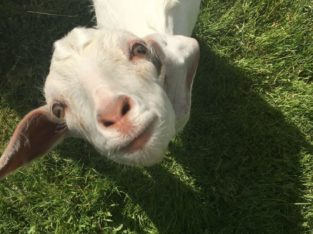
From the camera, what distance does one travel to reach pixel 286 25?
22.1 feet

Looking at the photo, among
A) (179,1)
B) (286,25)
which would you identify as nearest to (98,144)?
(179,1)

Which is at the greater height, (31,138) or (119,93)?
(119,93)

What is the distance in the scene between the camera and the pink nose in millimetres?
3441

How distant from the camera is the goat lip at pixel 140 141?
3533mm

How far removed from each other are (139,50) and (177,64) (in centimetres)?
34

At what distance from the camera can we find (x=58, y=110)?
13.9 ft

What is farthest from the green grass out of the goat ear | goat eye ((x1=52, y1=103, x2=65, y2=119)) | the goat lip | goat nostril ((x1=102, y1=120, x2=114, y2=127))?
goat nostril ((x1=102, y1=120, x2=114, y2=127))

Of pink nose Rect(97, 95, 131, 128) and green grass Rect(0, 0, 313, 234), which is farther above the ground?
pink nose Rect(97, 95, 131, 128)

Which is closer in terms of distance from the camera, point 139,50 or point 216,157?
point 139,50

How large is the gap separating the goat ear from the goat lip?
3.32 ft

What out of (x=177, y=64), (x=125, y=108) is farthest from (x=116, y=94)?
(x=177, y=64)

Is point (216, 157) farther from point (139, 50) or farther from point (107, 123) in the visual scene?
point (107, 123)

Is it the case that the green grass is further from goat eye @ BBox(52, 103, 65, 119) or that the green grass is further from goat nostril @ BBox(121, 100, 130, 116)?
goat nostril @ BBox(121, 100, 130, 116)

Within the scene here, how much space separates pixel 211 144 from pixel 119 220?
139cm
